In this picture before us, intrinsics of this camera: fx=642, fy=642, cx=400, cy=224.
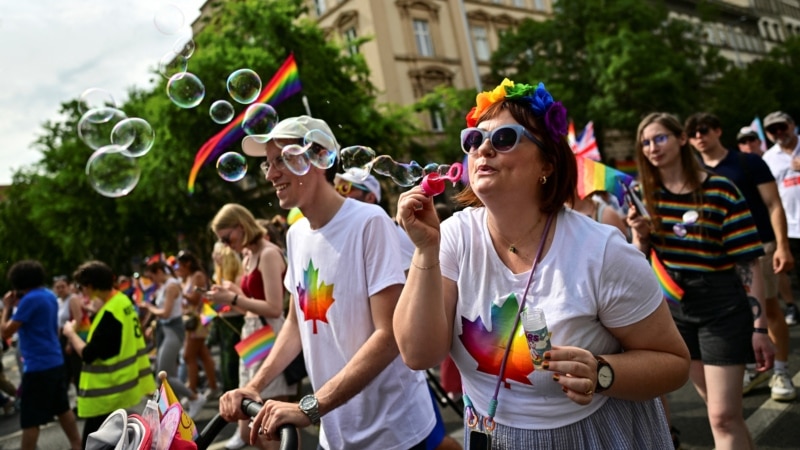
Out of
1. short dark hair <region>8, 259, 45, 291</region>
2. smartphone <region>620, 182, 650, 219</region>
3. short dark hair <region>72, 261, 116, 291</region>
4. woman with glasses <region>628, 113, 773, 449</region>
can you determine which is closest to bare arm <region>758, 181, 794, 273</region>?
woman with glasses <region>628, 113, 773, 449</region>

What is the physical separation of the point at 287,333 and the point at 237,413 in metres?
0.62

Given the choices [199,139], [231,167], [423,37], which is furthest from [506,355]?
[423,37]

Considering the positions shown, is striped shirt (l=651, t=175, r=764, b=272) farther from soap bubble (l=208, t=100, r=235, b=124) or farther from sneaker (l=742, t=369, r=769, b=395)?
soap bubble (l=208, t=100, r=235, b=124)

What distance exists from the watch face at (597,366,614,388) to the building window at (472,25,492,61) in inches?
1307

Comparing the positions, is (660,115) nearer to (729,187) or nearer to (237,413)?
(729,187)

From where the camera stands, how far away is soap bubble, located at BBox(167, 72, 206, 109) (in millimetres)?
3645

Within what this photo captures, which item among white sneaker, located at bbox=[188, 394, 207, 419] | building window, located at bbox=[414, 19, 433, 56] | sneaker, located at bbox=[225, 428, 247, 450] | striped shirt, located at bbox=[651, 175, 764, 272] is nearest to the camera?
striped shirt, located at bbox=[651, 175, 764, 272]

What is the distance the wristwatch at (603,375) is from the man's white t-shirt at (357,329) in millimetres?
918

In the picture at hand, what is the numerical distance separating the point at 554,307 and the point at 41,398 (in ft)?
18.3

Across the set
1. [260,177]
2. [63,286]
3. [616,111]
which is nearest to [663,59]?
[616,111]

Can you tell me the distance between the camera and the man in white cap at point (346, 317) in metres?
2.28

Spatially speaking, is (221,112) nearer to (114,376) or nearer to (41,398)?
(114,376)

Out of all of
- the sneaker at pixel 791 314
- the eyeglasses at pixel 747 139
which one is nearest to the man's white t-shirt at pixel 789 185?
the eyeglasses at pixel 747 139

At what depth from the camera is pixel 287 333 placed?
9.29 feet
